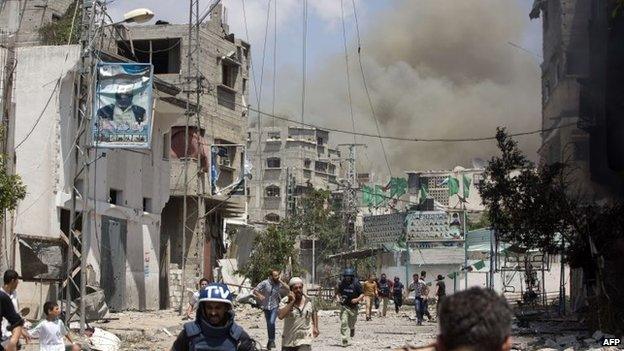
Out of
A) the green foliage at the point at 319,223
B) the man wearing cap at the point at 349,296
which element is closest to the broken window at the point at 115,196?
the man wearing cap at the point at 349,296

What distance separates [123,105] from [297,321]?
14.6 meters

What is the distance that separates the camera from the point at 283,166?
344 feet

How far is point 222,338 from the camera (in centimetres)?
610

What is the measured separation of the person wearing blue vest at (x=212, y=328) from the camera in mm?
6027

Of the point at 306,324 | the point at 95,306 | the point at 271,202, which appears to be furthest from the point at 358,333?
the point at 271,202

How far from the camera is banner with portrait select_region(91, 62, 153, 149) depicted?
26.2 m

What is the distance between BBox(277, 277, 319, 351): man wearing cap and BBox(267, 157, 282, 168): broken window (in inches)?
3626

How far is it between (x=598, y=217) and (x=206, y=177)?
67.9 feet

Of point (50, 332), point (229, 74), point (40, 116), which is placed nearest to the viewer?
point (50, 332)

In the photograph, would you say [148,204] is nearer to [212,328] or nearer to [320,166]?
[212,328]

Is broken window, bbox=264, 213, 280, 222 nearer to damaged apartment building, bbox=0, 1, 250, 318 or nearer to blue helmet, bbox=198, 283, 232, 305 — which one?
damaged apartment building, bbox=0, 1, 250, 318

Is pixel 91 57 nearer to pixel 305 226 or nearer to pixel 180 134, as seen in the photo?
pixel 180 134

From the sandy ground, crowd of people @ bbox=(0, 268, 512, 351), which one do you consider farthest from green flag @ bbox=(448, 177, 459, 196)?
crowd of people @ bbox=(0, 268, 512, 351)

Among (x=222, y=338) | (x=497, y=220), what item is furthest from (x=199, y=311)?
(x=497, y=220)
